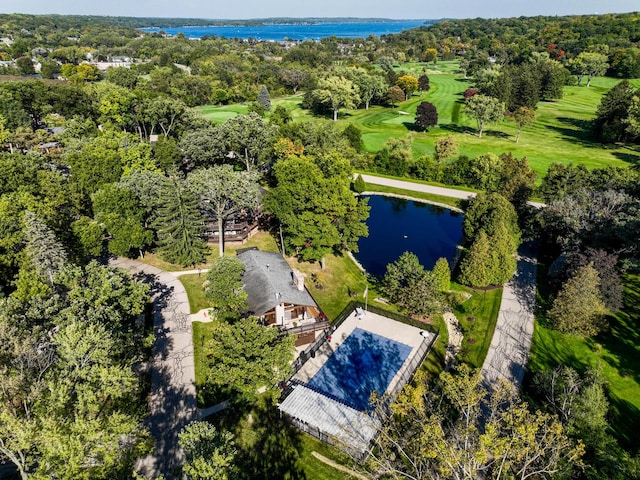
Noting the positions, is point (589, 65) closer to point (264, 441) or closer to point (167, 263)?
point (167, 263)

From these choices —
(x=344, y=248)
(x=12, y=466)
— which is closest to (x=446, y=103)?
(x=344, y=248)

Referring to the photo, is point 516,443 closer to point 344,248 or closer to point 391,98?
point 344,248

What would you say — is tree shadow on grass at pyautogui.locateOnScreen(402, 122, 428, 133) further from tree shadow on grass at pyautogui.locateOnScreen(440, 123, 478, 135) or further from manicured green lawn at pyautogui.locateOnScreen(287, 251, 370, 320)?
manicured green lawn at pyautogui.locateOnScreen(287, 251, 370, 320)

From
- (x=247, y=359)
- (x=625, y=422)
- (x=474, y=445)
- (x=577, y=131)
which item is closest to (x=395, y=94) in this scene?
(x=577, y=131)

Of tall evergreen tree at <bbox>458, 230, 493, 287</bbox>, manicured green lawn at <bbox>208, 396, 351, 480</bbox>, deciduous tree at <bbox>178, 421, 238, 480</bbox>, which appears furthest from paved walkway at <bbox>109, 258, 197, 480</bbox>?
tall evergreen tree at <bbox>458, 230, 493, 287</bbox>

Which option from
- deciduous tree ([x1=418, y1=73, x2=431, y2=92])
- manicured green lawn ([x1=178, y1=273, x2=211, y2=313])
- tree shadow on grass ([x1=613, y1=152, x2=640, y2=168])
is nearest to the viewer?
manicured green lawn ([x1=178, y1=273, x2=211, y2=313])

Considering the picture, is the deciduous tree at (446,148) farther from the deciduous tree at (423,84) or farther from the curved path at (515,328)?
the deciduous tree at (423,84)

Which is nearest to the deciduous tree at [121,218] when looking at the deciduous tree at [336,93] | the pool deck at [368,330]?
the pool deck at [368,330]
